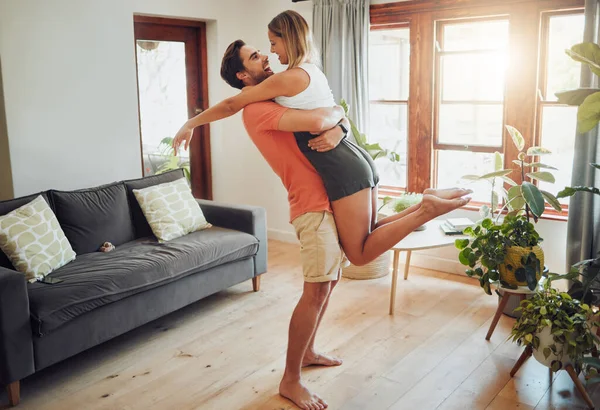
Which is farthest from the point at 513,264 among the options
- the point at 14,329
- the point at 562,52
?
the point at 14,329

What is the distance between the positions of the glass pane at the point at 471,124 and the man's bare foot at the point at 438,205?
6.65 feet

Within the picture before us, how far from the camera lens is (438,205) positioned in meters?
2.50

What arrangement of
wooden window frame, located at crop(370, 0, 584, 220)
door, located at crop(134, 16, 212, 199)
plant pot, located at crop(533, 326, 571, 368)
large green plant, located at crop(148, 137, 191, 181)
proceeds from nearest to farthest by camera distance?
plant pot, located at crop(533, 326, 571, 368)
wooden window frame, located at crop(370, 0, 584, 220)
door, located at crop(134, 16, 212, 199)
large green plant, located at crop(148, 137, 191, 181)

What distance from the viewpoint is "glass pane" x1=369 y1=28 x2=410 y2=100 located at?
4.76m

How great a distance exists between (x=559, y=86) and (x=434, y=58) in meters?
0.89

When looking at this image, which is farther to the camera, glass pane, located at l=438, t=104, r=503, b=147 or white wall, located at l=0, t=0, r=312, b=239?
glass pane, located at l=438, t=104, r=503, b=147

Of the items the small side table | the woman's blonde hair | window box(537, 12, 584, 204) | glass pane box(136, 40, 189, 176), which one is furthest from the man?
glass pane box(136, 40, 189, 176)

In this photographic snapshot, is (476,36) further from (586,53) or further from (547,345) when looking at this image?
(547,345)

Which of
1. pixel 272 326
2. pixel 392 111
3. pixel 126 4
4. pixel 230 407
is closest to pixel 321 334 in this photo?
pixel 272 326

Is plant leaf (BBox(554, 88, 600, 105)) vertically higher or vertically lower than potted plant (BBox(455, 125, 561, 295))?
higher

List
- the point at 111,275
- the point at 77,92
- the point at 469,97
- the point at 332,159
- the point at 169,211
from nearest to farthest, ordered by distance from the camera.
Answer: the point at 332,159 < the point at 111,275 < the point at 169,211 < the point at 77,92 < the point at 469,97

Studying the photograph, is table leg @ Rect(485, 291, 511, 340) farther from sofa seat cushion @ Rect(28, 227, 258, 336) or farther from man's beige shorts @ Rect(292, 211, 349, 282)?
sofa seat cushion @ Rect(28, 227, 258, 336)

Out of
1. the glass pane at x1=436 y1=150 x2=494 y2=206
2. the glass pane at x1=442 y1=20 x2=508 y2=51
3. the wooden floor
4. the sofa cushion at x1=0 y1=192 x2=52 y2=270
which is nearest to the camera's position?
the wooden floor

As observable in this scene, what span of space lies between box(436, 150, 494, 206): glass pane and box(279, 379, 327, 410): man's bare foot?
7.51ft
